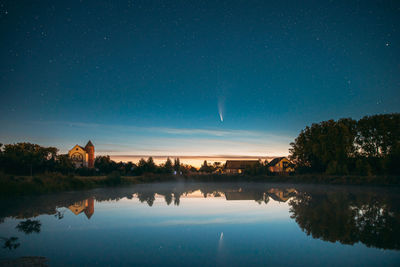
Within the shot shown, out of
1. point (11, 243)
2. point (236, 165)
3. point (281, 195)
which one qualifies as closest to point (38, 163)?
point (281, 195)

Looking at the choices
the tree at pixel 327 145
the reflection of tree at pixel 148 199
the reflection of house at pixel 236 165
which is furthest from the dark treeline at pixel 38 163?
the reflection of house at pixel 236 165

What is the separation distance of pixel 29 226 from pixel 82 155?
84400 mm

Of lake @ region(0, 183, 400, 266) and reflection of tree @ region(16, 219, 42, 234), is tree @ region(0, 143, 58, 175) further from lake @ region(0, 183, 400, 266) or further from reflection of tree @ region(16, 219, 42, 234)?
reflection of tree @ region(16, 219, 42, 234)

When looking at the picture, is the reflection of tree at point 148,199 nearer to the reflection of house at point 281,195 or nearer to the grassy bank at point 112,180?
the grassy bank at point 112,180

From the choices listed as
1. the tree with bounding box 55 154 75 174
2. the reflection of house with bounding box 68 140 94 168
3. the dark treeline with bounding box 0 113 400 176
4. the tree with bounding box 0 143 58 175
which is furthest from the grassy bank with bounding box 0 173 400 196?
the reflection of house with bounding box 68 140 94 168

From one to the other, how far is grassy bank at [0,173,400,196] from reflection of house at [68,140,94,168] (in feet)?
144

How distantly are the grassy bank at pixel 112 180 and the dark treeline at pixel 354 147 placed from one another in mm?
3192

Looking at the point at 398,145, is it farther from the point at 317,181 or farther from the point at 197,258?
the point at 197,258

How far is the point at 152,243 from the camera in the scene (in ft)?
29.2

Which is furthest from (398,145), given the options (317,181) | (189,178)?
(189,178)

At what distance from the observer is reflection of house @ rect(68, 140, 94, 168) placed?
87444 mm

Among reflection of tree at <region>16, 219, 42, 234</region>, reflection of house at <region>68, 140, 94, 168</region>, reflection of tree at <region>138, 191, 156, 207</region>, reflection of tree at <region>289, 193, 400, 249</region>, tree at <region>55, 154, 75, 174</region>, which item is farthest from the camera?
reflection of house at <region>68, 140, 94, 168</region>

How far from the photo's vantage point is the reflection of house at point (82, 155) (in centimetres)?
8744

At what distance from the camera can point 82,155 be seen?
89.5m
